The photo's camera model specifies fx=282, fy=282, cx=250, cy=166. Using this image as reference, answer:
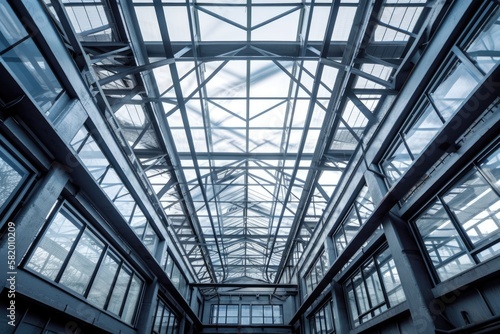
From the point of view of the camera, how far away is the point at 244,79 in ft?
39.2

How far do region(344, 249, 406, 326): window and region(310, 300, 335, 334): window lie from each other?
3.13 m

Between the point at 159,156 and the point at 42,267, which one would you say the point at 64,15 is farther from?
the point at 159,156

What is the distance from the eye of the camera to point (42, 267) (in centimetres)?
732

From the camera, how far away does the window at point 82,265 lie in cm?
759

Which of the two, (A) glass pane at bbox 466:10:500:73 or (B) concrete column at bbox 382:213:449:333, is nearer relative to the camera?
(A) glass pane at bbox 466:10:500:73

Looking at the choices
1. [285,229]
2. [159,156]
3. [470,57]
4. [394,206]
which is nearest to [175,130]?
[159,156]

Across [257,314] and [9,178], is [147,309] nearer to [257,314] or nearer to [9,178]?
[9,178]

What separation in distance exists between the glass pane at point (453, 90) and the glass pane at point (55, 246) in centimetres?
1037

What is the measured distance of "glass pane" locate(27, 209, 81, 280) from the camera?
722 centimetres

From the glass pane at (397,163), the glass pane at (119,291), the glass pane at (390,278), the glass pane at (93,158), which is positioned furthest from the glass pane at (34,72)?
the glass pane at (390,278)

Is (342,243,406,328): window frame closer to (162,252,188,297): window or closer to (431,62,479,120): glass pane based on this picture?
(431,62,479,120): glass pane

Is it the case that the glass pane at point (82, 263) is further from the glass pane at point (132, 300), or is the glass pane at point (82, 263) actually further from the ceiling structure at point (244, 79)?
the glass pane at point (132, 300)

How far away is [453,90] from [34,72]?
379 inches

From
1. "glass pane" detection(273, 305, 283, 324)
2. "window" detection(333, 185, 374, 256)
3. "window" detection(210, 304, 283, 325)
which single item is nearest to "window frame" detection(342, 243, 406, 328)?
"window" detection(333, 185, 374, 256)
